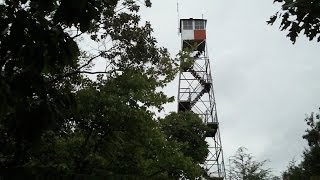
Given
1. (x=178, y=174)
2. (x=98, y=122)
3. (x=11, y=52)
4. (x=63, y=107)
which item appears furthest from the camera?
(x=178, y=174)

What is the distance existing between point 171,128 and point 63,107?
143ft

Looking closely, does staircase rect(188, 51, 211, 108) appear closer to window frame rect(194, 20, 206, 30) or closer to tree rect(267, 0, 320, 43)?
window frame rect(194, 20, 206, 30)

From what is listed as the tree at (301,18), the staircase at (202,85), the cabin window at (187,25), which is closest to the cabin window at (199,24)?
the cabin window at (187,25)

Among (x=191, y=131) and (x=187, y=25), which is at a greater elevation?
(x=187, y=25)

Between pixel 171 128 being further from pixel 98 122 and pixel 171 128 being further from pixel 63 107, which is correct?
pixel 63 107

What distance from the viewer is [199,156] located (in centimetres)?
4628

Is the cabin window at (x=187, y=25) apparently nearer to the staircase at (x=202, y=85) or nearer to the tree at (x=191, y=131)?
the staircase at (x=202, y=85)

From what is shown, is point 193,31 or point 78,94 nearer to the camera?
point 78,94

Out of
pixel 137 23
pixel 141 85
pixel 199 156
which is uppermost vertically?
pixel 199 156

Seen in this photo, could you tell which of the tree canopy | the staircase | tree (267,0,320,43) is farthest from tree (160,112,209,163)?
tree (267,0,320,43)

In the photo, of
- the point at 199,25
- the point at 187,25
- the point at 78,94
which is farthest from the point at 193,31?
the point at 78,94

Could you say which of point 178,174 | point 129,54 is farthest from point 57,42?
point 178,174

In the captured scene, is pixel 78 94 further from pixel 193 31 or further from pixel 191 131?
pixel 193 31

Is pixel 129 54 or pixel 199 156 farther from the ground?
pixel 199 156
